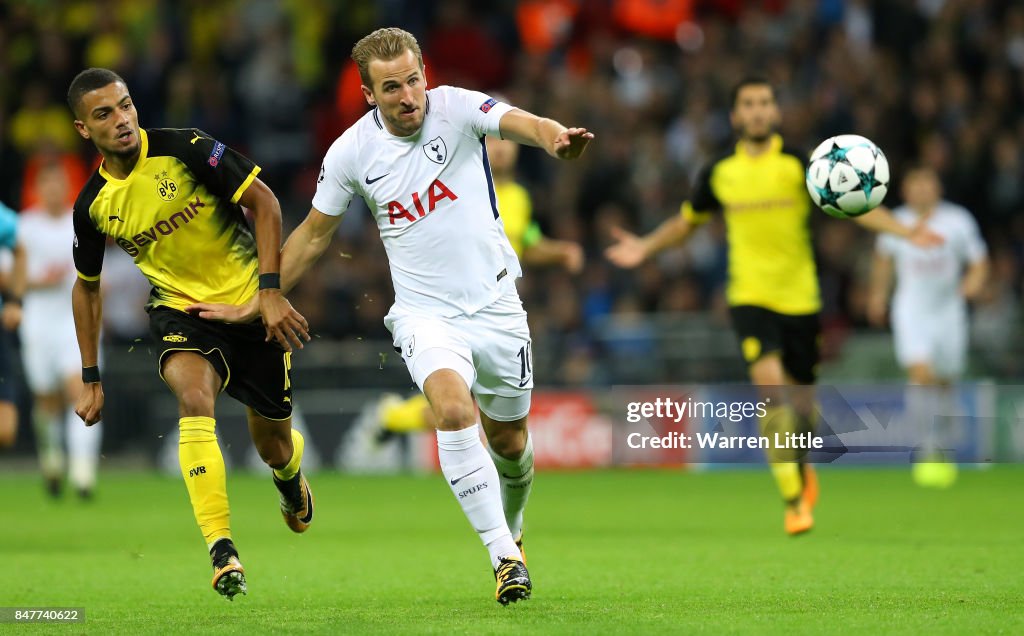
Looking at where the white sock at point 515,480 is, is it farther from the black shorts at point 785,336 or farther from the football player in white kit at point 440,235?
the black shorts at point 785,336

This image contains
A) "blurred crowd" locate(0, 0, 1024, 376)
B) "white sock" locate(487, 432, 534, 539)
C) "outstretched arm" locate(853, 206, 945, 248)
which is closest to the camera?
"white sock" locate(487, 432, 534, 539)

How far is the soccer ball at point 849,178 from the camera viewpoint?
9.00 meters

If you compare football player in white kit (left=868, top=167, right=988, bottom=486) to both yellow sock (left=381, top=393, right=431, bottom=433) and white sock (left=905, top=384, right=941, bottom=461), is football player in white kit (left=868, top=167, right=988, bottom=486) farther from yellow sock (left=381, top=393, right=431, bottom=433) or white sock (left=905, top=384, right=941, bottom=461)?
yellow sock (left=381, top=393, right=431, bottom=433)

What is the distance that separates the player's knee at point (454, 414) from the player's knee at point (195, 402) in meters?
1.11

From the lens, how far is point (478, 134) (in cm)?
719

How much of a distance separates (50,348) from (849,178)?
8.11 m

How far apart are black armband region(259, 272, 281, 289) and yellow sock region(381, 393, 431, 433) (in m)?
6.63

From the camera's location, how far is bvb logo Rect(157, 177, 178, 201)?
7453 millimetres

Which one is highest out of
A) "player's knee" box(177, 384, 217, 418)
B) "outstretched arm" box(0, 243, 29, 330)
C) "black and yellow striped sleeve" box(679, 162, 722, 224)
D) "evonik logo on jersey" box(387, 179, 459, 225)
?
"evonik logo on jersey" box(387, 179, 459, 225)

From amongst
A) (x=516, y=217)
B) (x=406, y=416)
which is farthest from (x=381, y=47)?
(x=406, y=416)

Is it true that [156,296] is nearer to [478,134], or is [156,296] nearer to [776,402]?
[478,134]

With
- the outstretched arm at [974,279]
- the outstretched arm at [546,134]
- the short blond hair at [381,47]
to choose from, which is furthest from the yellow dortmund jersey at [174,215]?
the outstretched arm at [974,279]

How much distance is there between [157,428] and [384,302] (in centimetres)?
306

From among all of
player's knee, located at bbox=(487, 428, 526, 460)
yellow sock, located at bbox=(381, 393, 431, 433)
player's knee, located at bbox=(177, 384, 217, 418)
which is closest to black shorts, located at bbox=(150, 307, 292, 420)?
player's knee, located at bbox=(177, 384, 217, 418)
